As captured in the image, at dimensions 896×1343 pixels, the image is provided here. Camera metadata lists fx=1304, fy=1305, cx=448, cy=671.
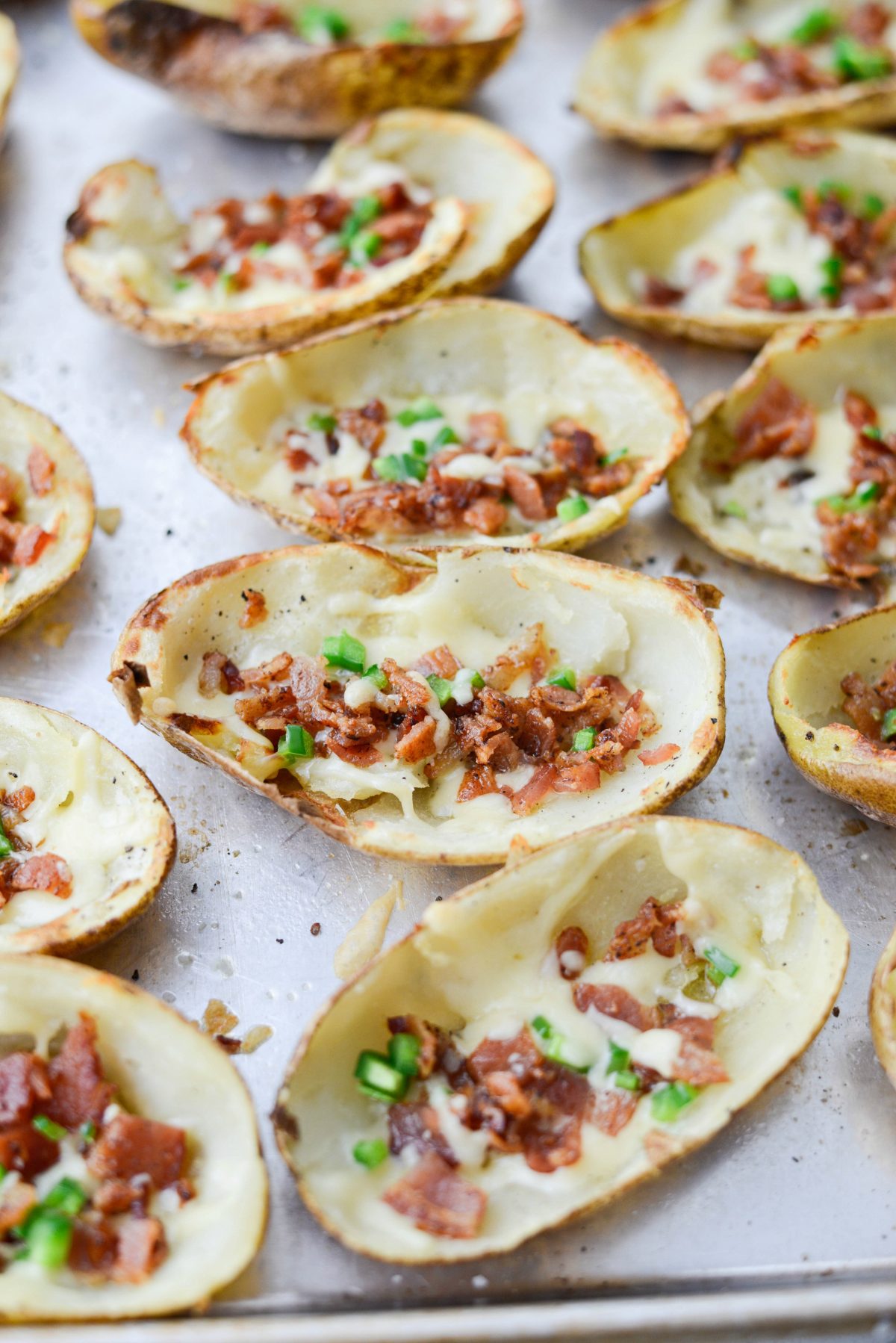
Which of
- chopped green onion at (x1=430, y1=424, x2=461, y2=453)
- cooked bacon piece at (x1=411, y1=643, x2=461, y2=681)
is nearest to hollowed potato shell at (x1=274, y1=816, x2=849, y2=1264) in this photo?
cooked bacon piece at (x1=411, y1=643, x2=461, y2=681)

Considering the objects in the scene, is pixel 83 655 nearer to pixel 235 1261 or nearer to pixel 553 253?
pixel 235 1261

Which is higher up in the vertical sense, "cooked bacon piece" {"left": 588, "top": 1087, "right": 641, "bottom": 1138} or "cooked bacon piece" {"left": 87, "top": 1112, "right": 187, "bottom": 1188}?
"cooked bacon piece" {"left": 87, "top": 1112, "right": 187, "bottom": 1188}

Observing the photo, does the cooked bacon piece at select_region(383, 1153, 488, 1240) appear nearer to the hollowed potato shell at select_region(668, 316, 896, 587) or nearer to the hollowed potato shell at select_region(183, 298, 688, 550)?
the hollowed potato shell at select_region(183, 298, 688, 550)

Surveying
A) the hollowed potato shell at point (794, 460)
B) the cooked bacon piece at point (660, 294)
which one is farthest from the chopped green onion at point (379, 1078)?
the cooked bacon piece at point (660, 294)

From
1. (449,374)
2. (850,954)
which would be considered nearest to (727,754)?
(850,954)

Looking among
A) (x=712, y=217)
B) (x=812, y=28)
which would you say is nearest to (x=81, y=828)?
(x=712, y=217)

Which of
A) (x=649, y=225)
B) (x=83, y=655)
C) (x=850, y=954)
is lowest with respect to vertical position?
(x=850, y=954)
